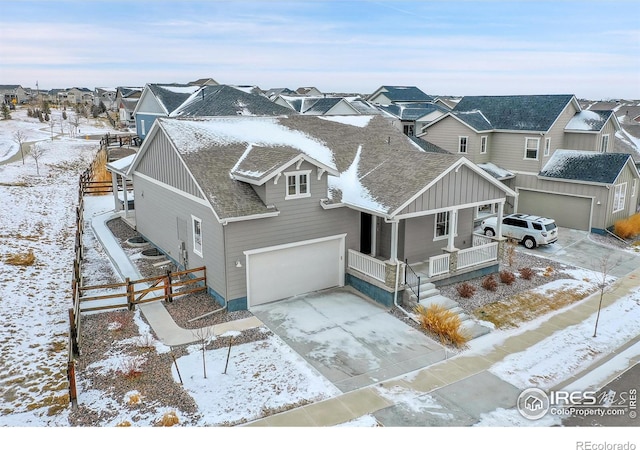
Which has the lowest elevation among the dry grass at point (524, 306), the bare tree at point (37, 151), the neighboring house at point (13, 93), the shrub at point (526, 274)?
the dry grass at point (524, 306)

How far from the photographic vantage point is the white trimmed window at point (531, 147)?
28491 millimetres

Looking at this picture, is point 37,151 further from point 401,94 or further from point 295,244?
point 401,94

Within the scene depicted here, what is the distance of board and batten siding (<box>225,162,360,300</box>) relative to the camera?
15297 mm

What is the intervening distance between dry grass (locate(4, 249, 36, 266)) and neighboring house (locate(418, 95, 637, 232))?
79.2 feet

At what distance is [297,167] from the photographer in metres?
15.9

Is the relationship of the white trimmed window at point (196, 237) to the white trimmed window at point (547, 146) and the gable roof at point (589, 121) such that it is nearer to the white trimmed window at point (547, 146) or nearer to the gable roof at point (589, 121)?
the white trimmed window at point (547, 146)

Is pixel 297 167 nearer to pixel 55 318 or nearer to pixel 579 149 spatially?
pixel 55 318

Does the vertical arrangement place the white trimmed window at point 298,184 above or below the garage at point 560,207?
above

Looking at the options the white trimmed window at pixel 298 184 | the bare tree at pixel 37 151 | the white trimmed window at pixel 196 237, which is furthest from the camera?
the bare tree at pixel 37 151

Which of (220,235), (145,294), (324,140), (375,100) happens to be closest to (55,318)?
(145,294)

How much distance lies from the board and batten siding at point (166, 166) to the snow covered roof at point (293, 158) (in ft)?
1.81

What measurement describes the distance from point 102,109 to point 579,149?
9954 cm

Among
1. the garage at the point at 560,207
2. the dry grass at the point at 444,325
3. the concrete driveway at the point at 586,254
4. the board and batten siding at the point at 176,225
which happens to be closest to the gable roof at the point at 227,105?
the board and batten siding at the point at 176,225

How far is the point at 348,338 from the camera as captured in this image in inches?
548
